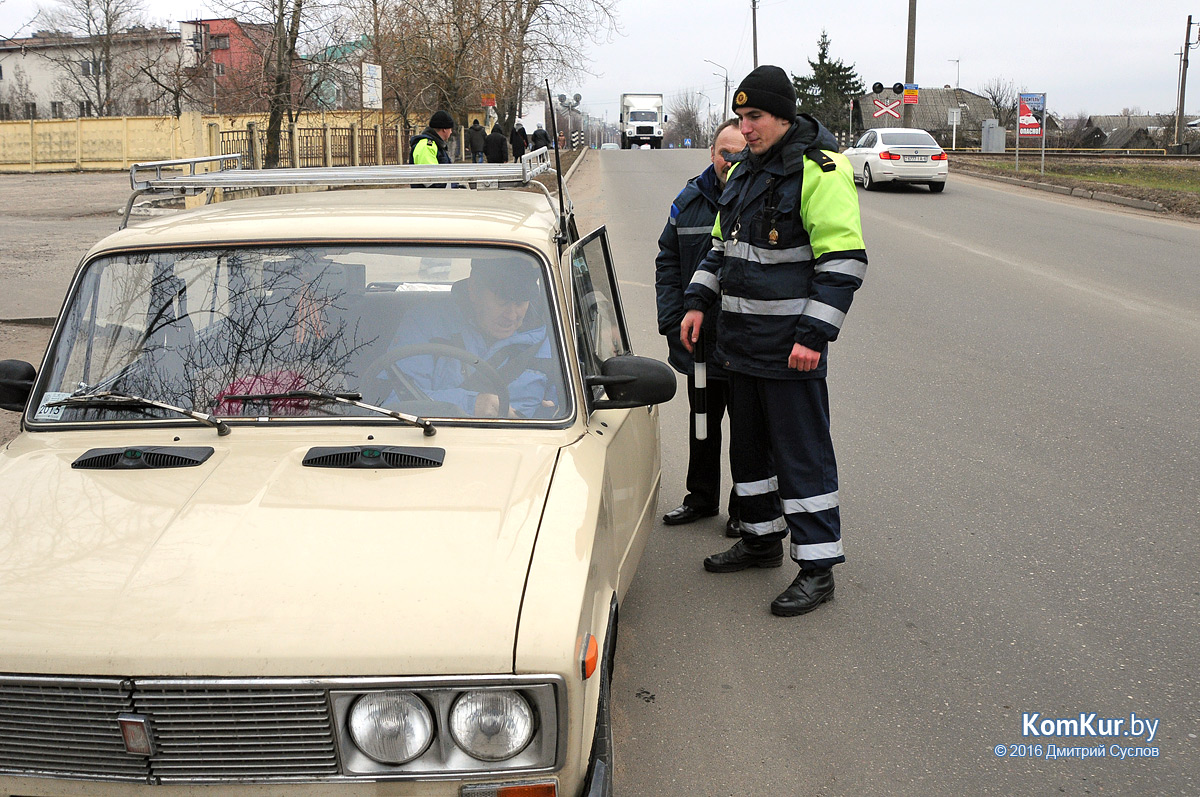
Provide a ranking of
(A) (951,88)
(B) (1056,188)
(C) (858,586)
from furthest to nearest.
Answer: (A) (951,88), (B) (1056,188), (C) (858,586)

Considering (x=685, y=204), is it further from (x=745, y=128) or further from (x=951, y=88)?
(x=951, y=88)

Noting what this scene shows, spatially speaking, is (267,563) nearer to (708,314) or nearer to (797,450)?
(797,450)

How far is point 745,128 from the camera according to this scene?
4078 millimetres

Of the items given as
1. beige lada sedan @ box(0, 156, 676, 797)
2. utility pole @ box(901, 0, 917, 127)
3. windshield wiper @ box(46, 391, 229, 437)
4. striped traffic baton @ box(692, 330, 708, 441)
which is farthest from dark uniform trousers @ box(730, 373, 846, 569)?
utility pole @ box(901, 0, 917, 127)

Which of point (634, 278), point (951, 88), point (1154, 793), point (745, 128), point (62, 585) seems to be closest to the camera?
point (62, 585)

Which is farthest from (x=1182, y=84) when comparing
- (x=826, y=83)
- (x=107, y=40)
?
(x=107, y=40)

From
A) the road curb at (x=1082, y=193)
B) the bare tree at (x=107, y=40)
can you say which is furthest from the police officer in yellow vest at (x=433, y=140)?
the bare tree at (x=107, y=40)

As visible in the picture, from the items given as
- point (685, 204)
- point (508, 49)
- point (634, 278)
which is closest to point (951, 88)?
point (508, 49)

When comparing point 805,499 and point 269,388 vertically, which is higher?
point 269,388

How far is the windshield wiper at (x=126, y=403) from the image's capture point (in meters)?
2.98

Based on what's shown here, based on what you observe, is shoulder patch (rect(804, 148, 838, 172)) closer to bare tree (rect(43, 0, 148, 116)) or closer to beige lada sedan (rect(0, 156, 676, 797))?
beige lada sedan (rect(0, 156, 676, 797))

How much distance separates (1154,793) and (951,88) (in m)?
103

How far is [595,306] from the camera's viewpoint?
4.02 metres

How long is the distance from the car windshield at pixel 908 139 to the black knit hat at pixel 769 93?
73.1 feet
